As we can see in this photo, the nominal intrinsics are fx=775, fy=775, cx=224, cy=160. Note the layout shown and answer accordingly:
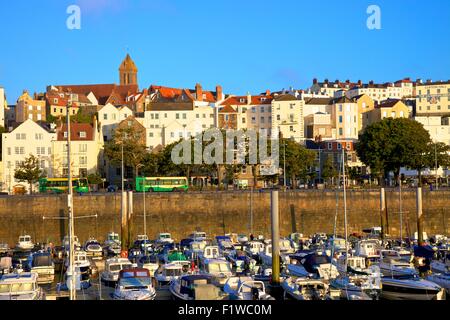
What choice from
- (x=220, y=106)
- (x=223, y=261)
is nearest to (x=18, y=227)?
(x=223, y=261)

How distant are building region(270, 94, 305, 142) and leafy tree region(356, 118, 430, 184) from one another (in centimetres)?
2378

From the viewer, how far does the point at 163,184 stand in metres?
63.5

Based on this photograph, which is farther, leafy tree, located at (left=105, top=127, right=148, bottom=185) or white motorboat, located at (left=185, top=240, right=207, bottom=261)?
leafy tree, located at (left=105, top=127, right=148, bottom=185)

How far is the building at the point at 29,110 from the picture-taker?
106 meters

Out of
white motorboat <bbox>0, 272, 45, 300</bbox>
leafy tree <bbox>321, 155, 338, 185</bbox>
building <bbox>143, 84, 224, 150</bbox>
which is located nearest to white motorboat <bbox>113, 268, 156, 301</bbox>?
white motorboat <bbox>0, 272, 45, 300</bbox>

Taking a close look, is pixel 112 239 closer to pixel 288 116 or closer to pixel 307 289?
pixel 307 289

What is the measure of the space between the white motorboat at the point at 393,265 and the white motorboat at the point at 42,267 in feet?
45.4

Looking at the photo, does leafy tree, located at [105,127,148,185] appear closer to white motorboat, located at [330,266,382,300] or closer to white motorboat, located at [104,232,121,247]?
white motorboat, located at [104,232,121,247]

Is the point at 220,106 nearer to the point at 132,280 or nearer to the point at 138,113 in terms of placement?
the point at 138,113

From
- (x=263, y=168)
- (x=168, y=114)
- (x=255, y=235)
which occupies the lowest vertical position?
(x=255, y=235)

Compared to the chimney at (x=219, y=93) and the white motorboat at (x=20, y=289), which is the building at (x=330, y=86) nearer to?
the chimney at (x=219, y=93)

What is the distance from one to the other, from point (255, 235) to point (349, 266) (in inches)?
779

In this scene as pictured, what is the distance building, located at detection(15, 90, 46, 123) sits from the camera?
346ft
